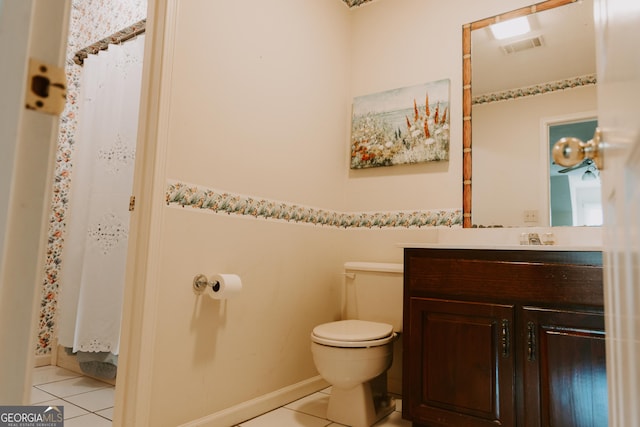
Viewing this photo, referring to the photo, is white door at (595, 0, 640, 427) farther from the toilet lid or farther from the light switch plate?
the toilet lid

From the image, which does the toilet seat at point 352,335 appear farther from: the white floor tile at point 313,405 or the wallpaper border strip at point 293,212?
the wallpaper border strip at point 293,212

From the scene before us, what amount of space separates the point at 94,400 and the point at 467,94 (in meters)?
2.63

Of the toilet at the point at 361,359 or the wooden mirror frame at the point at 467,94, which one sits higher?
the wooden mirror frame at the point at 467,94

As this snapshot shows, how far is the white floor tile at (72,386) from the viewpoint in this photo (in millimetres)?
2203

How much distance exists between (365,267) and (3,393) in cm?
201

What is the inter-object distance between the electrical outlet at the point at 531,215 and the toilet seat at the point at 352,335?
0.91m

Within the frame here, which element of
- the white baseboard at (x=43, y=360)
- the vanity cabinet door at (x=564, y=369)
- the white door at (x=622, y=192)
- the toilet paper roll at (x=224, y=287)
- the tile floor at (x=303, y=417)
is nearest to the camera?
the white door at (x=622, y=192)

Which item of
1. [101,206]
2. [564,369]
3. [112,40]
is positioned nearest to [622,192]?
[564,369]

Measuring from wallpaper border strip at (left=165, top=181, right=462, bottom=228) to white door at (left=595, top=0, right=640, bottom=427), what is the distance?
145cm

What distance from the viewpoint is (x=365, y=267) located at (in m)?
2.35

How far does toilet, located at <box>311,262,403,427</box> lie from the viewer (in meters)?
1.76

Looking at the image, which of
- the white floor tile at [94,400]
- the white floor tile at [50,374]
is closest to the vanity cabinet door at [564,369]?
the white floor tile at [94,400]

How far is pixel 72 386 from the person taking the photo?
2.31 metres

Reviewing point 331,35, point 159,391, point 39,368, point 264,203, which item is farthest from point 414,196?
point 39,368
